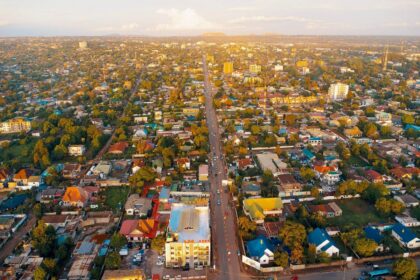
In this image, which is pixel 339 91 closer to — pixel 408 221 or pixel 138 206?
pixel 408 221

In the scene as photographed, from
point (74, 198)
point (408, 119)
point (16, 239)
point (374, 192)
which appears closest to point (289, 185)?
point (374, 192)

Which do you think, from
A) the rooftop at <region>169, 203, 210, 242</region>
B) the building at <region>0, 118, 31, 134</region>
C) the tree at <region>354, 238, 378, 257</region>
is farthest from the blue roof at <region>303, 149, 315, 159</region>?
the building at <region>0, 118, 31, 134</region>

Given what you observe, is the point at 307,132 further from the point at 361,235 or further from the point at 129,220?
the point at 129,220

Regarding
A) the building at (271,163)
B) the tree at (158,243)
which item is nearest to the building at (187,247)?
the tree at (158,243)

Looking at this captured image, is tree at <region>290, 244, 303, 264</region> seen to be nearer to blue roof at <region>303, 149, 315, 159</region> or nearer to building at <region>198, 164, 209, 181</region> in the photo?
building at <region>198, 164, 209, 181</region>

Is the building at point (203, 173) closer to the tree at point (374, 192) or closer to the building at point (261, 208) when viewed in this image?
the building at point (261, 208)

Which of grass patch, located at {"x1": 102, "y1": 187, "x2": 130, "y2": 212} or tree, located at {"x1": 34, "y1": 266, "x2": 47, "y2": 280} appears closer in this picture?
tree, located at {"x1": 34, "y1": 266, "x2": 47, "y2": 280}
